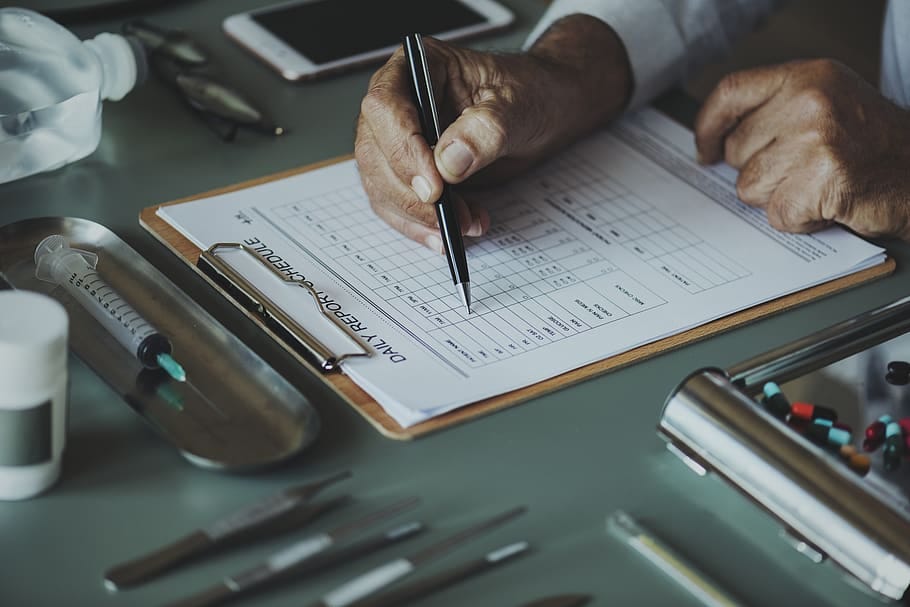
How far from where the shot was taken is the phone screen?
3.84 ft

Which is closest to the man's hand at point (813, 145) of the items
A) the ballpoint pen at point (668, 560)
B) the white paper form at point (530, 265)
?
the white paper form at point (530, 265)

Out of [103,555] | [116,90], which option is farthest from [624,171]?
[103,555]

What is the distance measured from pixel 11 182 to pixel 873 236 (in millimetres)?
740

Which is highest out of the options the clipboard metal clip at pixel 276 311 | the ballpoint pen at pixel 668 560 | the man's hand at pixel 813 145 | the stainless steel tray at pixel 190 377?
the man's hand at pixel 813 145

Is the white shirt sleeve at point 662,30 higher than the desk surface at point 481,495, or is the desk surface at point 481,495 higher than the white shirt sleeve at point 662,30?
the white shirt sleeve at point 662,30

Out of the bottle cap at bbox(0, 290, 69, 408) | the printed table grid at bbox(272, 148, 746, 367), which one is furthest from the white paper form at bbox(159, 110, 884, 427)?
the bottle cap at bbox(0, 290, 69, 408)

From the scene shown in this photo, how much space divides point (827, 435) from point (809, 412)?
18 millimetres

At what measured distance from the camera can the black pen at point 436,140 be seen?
2.71ft

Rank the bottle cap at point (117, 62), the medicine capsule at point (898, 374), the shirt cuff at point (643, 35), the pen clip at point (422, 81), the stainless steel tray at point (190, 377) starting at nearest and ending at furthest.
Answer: the stainless steel tray at point (190, 377), the medicine capsule at point (898, 374), the pen clip at point (422, 81), the bottle cap at point (117, 62), the shirt cuff at point (643, 35)

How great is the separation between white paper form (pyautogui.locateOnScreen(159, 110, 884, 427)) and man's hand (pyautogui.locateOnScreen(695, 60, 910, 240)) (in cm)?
2

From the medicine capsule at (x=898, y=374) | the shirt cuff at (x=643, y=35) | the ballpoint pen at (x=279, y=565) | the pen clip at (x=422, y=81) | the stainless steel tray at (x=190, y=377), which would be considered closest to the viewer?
the ballpoint pen at (x=279, y=565)

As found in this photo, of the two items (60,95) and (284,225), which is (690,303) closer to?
(284,225)

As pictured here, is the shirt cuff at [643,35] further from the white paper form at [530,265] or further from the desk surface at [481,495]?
the desk surface at [481,495]

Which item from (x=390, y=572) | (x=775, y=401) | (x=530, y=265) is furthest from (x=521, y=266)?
(x=390, y=572)
